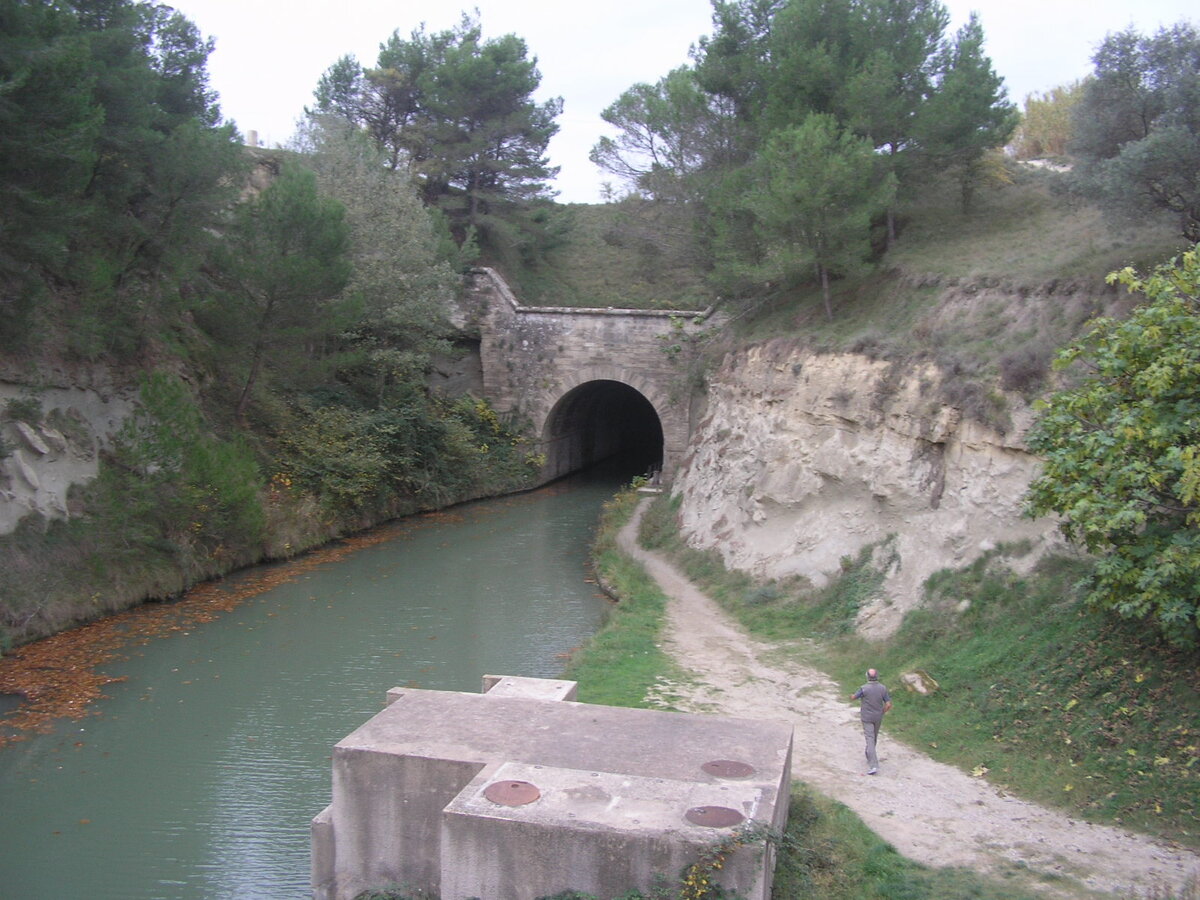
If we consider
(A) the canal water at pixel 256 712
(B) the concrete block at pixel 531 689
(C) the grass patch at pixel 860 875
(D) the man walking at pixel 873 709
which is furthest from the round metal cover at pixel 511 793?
(D) the man walking at pixel 873 709

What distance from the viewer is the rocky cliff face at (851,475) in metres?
12.6

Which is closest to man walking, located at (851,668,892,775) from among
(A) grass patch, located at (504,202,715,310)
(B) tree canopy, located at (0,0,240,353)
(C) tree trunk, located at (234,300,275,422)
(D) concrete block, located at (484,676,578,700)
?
(D) concrete block, located at (484,676,578,700)

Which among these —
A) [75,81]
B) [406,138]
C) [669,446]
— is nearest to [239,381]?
[75,81]

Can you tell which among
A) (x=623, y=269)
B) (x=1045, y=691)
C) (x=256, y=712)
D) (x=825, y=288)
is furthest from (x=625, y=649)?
(x=623, y=269)

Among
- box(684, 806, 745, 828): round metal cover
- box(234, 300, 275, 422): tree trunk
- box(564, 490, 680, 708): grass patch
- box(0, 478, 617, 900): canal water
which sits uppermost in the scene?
box(234, 300, 275, 422): tree trunk

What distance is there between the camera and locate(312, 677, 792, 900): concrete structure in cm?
646

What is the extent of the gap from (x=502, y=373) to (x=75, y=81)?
16105 millimetres

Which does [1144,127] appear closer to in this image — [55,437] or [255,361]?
[255,361]

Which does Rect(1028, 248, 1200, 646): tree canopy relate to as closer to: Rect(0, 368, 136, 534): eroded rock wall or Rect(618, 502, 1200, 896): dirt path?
Rect(618, 502, 1200, 896): dirt path

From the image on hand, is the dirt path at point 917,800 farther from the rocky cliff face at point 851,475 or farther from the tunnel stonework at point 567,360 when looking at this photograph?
the tunnel stonework at point 567,360

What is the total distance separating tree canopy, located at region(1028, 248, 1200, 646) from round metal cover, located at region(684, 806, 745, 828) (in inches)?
152

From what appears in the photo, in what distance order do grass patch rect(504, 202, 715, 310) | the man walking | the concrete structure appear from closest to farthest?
the concrete structure → the man walking → grass patch rect(504, 202, 715, 310)

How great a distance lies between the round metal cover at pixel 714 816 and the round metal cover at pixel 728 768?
2.22ft

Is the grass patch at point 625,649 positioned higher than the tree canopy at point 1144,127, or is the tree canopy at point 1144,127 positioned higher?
Answer: the tree canopy at point 1144,127
